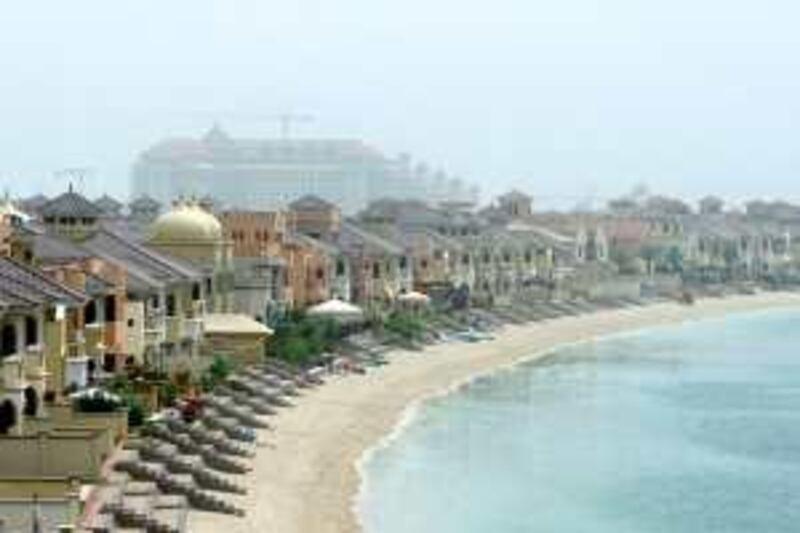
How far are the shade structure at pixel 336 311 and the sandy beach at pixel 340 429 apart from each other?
10.7 feet

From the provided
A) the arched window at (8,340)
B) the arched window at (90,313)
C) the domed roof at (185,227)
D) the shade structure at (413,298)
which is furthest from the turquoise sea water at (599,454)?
the domed roof at (185,227)

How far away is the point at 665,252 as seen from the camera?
627 ft

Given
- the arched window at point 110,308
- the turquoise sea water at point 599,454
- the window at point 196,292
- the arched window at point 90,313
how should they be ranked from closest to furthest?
Answer: the turquoise sea water at point 599,454 < the arched window at point 90,313 < the arched window at point 110,308 < the window at point 196,292

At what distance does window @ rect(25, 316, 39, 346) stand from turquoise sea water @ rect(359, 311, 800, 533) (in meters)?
10.6

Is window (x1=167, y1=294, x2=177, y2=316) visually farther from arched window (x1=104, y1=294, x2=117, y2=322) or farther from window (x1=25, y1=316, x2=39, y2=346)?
window (x1=25, y1=316, x2=39, y2=346)

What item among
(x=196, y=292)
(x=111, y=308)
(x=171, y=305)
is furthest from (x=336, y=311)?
(x=111, y=308)

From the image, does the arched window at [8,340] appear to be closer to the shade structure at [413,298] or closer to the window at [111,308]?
the window at [111,308]

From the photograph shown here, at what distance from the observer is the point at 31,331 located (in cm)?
5162

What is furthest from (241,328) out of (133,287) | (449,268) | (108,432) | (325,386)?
(449,268)

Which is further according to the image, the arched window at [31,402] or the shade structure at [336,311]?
the shade structure at [336,311]

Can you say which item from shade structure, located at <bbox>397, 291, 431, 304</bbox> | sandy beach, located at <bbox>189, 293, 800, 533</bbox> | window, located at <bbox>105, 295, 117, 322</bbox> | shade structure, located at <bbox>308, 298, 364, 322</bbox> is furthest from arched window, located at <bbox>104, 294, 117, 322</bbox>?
shade structure, located at <bbox>397, 291, 431, 304</bbox>

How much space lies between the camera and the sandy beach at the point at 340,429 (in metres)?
51.1

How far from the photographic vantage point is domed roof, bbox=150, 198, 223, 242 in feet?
285

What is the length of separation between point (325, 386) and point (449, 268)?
5563 centimetres
